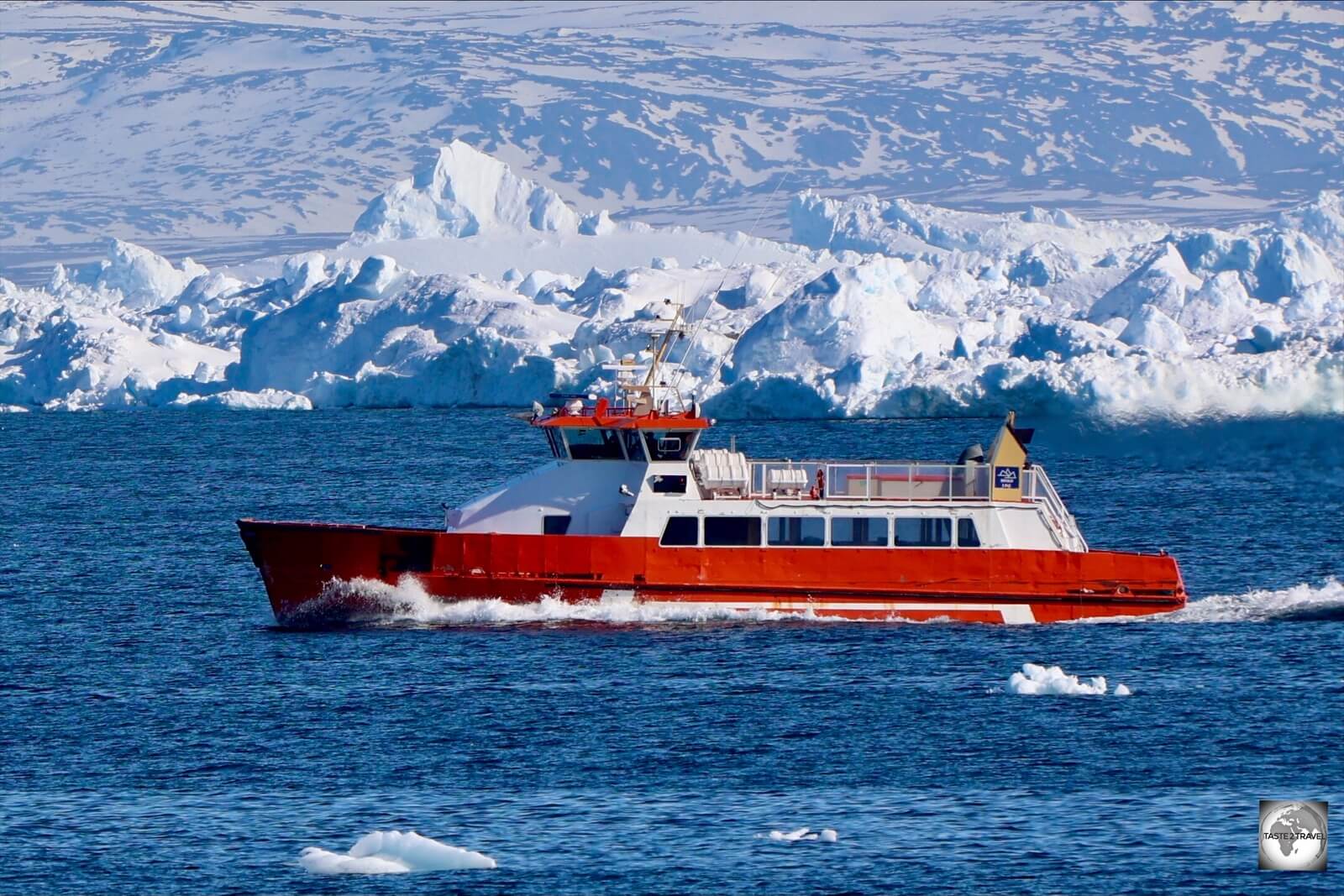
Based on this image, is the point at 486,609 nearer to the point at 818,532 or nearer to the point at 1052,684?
the point at 818,532

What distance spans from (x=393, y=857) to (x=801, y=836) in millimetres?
4480

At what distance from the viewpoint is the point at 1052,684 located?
96.9ft

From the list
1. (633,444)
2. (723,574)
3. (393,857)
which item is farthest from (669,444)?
(393,857)

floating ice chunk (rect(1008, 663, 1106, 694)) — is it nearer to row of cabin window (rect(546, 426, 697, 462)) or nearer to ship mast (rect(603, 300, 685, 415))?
row of cabin window (rect(546, 426, 697, 462))

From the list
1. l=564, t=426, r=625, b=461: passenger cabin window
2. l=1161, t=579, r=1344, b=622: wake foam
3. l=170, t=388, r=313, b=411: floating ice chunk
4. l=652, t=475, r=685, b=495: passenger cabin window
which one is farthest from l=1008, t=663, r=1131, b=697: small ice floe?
l=170, t=388, r=313, b=411: floating ice chunk

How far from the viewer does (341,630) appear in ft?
113

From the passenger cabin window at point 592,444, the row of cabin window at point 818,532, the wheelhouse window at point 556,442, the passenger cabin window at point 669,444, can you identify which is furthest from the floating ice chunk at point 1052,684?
the wheelhouse window at point 556,442

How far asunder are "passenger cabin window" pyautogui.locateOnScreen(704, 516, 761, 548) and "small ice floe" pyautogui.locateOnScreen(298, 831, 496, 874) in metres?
13.4

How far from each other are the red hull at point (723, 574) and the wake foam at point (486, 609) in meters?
0.12

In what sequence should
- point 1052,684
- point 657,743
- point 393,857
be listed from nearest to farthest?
point 393,857, point 657,743, point 1052,684

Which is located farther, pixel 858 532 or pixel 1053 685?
pixel 858 532

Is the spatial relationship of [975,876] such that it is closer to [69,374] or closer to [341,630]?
[341,630]

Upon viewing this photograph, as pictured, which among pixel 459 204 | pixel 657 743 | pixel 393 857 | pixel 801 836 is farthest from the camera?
pixel 459 204

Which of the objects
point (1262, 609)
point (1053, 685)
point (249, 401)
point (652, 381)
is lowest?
point (1053, 685)
